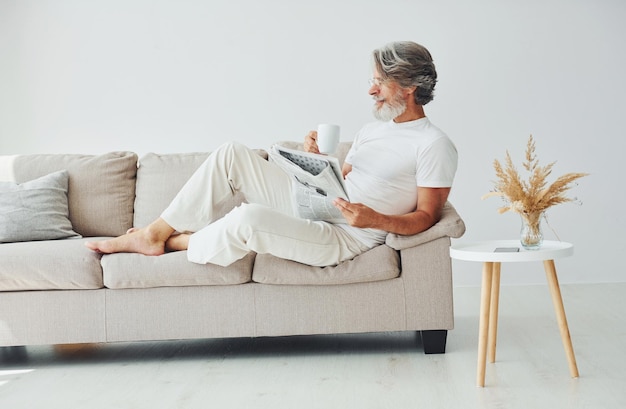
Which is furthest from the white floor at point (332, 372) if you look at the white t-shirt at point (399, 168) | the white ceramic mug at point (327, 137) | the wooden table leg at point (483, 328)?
the white ceramic mug at point (327, 137)

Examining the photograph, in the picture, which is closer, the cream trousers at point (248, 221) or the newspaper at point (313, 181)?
the newspaper at point (313, 181)

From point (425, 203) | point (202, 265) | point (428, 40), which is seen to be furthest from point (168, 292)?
point (428, 40)

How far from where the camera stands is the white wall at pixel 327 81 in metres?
4.66

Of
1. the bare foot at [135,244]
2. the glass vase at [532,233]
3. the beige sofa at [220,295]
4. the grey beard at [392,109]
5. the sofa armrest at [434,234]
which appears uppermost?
the grey beard at [392,109]

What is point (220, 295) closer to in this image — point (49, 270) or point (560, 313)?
point (49, 270)

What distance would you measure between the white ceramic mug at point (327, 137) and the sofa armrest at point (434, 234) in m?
0.44

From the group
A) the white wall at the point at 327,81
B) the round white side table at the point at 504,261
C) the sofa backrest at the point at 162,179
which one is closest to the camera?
the round white side table at the point at 504,261

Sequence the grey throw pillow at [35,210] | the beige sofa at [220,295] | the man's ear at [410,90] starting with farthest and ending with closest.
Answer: the grey throw pillow at [35,210]
the man's ear at [410,90]
the beige sofa at [220,295]

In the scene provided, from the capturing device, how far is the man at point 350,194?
2834 millimetres

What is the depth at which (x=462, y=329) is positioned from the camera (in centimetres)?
344

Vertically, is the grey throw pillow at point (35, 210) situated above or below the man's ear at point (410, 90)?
below

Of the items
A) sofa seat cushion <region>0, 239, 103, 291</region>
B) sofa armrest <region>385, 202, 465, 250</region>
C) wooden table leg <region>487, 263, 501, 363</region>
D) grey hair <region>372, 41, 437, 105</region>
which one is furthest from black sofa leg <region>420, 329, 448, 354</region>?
sofa seat cushion <region>0, 239, 103, 291</region>

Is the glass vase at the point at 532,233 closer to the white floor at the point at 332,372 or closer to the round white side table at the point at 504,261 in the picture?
the round white side table at the point at 504,261

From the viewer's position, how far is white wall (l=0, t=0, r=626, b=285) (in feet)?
15.3
